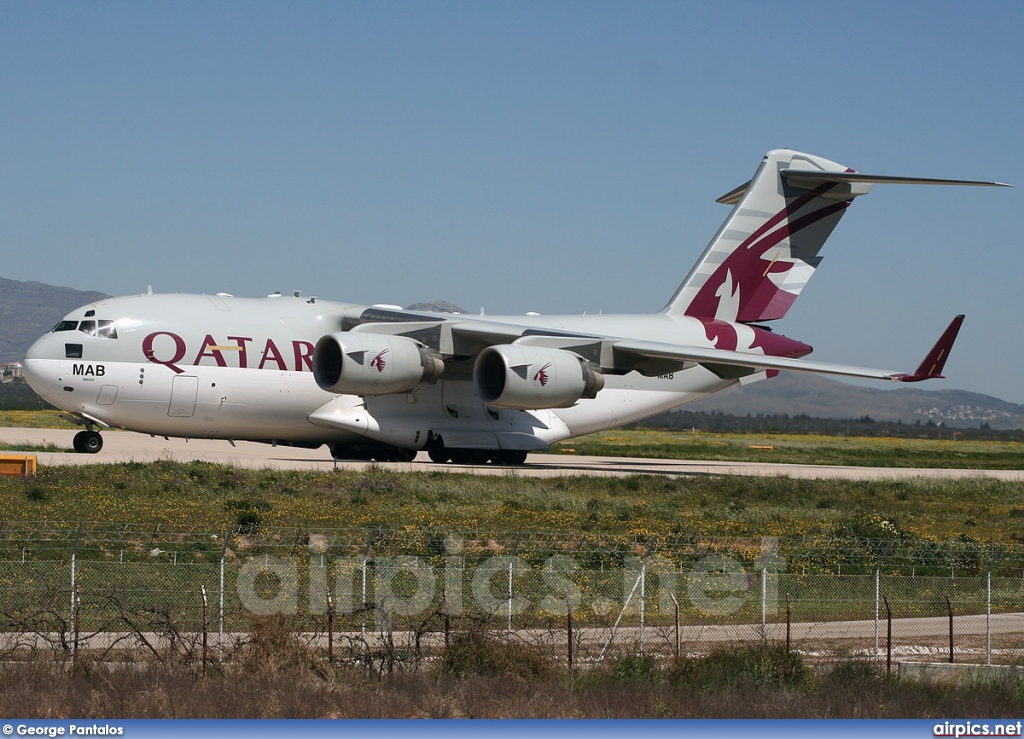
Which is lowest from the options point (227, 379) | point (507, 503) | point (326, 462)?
point (507, 503)

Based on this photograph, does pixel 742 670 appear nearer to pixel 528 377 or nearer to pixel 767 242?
pixel 528 377

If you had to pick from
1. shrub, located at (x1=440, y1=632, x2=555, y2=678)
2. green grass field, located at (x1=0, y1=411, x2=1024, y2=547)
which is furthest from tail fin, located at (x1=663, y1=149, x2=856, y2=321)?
shrub, located at (x1=440, y1=632, x2=555, y2=678)

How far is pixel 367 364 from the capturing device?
83.7 ft

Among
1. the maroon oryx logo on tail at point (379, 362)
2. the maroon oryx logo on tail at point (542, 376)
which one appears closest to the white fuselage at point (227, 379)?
the maroon oryx logo on tail at point (379, 362)

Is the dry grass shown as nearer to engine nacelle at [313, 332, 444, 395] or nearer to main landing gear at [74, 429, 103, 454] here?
engine nacelle at [313, 332, 444, 395]

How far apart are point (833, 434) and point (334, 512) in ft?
223

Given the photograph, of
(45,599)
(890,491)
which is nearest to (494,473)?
(890,491)

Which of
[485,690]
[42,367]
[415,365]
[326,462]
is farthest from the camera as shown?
[326,462]

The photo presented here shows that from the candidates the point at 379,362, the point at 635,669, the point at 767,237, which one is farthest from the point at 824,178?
the point at 635,669

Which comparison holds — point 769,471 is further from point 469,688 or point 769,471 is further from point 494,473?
point 469,688

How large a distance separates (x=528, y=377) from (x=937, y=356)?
8103 millimetres

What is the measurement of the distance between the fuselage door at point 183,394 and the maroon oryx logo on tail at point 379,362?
341 centimetres

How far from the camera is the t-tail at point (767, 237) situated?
107 feet

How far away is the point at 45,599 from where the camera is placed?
12469 millimetres
